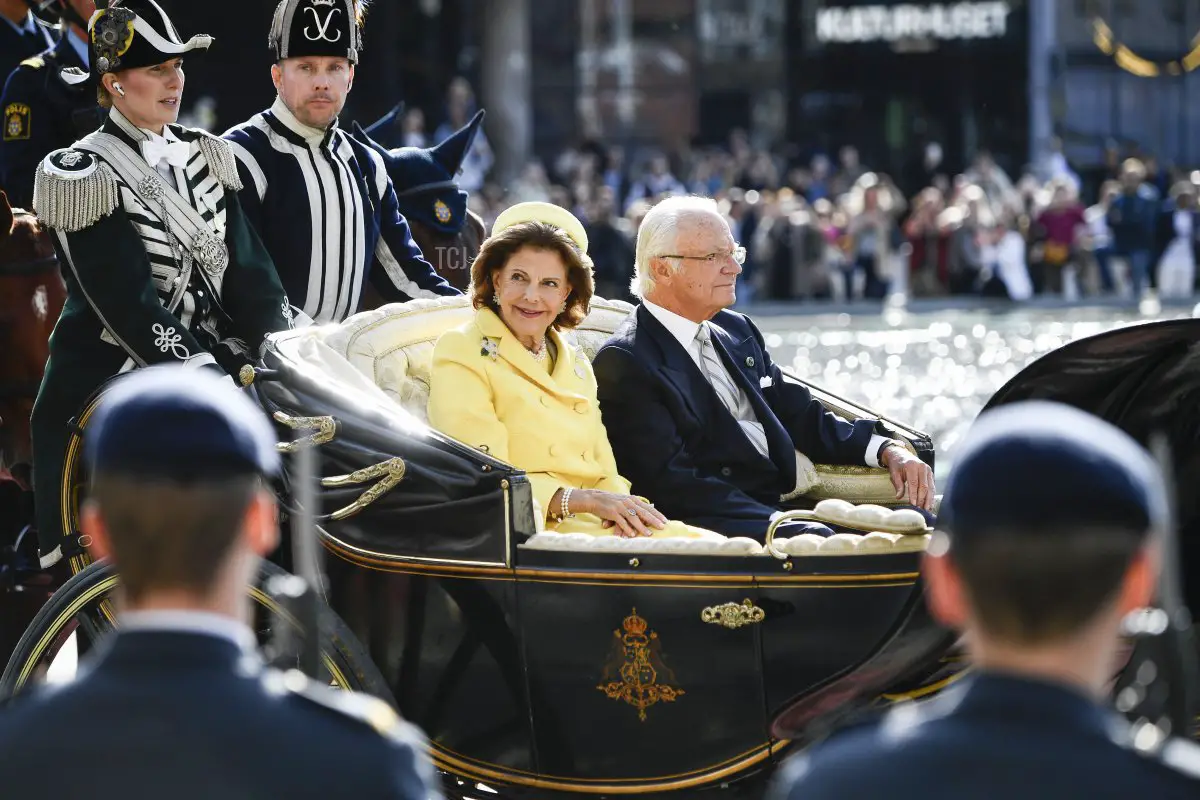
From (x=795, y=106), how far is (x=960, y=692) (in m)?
27.8

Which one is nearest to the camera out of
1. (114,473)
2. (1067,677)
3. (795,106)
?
(1067,677)

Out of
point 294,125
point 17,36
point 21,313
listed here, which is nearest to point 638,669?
point 294,125

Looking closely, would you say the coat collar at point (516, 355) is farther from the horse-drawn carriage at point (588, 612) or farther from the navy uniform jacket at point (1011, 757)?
the navy uniform jacket at point (1011, 757)

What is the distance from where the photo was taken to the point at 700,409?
519 centimetres

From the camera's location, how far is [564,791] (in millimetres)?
4473

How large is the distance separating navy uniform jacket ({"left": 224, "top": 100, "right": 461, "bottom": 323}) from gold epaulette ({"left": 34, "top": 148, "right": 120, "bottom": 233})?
69cm

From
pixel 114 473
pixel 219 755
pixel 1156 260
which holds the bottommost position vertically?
pixel 1156 260

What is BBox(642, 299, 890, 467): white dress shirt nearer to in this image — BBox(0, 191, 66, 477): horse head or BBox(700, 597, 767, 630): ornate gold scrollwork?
BBox(700, 597, 767, 630): ornate gold scrollwork

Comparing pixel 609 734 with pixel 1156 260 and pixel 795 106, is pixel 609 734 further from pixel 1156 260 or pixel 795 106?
pixel 795 106

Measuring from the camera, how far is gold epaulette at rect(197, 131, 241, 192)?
5391 millimetres

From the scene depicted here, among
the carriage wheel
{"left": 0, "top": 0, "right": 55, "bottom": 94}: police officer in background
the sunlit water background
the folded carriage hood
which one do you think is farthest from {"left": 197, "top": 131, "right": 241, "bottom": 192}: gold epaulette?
the sunlit water background

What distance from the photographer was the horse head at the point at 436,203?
6.78m

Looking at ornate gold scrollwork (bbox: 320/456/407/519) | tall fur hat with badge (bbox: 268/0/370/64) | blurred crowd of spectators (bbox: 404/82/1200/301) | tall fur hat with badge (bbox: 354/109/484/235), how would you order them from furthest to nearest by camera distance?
1. blurred crowd of spectators (bbox: 404/82/1200/301)
2. tall fur hat with badge (bbox: 354/109/484/235)
3. tall fur hat with badge (bbox: 268/0/370/64)
4. ornate gold scrollwork (bbox: 320/456/407/519)

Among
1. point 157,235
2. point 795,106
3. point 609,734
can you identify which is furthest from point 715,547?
point 795,106
